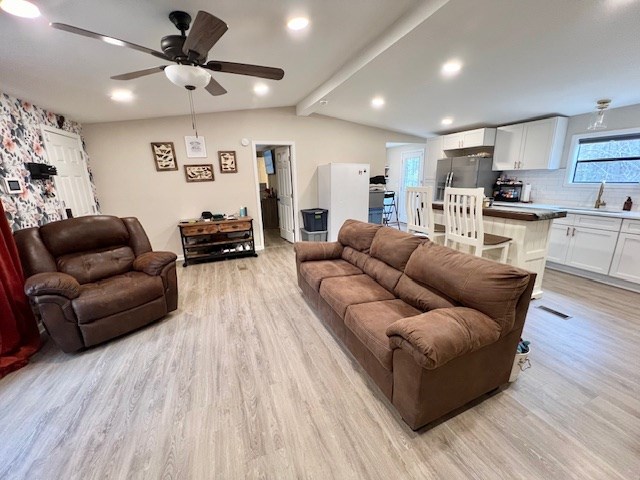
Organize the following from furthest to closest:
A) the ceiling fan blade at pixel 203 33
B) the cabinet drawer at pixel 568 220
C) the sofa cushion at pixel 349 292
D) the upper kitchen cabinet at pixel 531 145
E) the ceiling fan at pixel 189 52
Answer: the upper kitchen cabinet at pixel 531 145 < the cabinet drawer at pixel 568 220 < the sofa cushion at pixel 349 292 < the ceiling fan at pixel 189 52 < the ceiling fan blade at pixel 203 33

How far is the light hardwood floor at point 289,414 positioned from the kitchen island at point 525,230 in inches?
25.8

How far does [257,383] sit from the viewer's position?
5.96ft

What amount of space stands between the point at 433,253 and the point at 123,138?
191 inches

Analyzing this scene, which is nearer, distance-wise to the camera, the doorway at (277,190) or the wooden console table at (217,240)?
the wooden console table at (217,240)

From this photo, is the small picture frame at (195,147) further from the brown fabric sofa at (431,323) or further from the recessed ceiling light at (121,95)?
the brown fabric sofa at (431,323)

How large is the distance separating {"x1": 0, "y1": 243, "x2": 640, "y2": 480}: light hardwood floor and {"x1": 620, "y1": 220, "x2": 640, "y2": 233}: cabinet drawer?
3.83ft

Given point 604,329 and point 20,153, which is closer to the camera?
point 604,329

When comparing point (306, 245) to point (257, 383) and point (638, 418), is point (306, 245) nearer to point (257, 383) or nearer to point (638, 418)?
point (257, 383)

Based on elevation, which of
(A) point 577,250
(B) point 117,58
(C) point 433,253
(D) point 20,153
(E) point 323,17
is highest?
(E) point 323,17

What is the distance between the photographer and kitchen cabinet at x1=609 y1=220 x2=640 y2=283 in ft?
9.55

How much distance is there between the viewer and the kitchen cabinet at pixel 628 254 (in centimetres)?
291

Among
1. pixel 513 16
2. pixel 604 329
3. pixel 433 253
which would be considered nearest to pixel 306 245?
pixel 433 253

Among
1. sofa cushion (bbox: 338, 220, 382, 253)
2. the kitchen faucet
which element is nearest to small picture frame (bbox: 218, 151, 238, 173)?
sofa cushion (bbox: 338, 220, 382, 253)

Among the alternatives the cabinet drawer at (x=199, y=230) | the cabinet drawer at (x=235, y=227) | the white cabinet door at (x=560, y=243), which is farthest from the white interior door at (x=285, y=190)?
the white cabinet door at (x=560, y=243)
